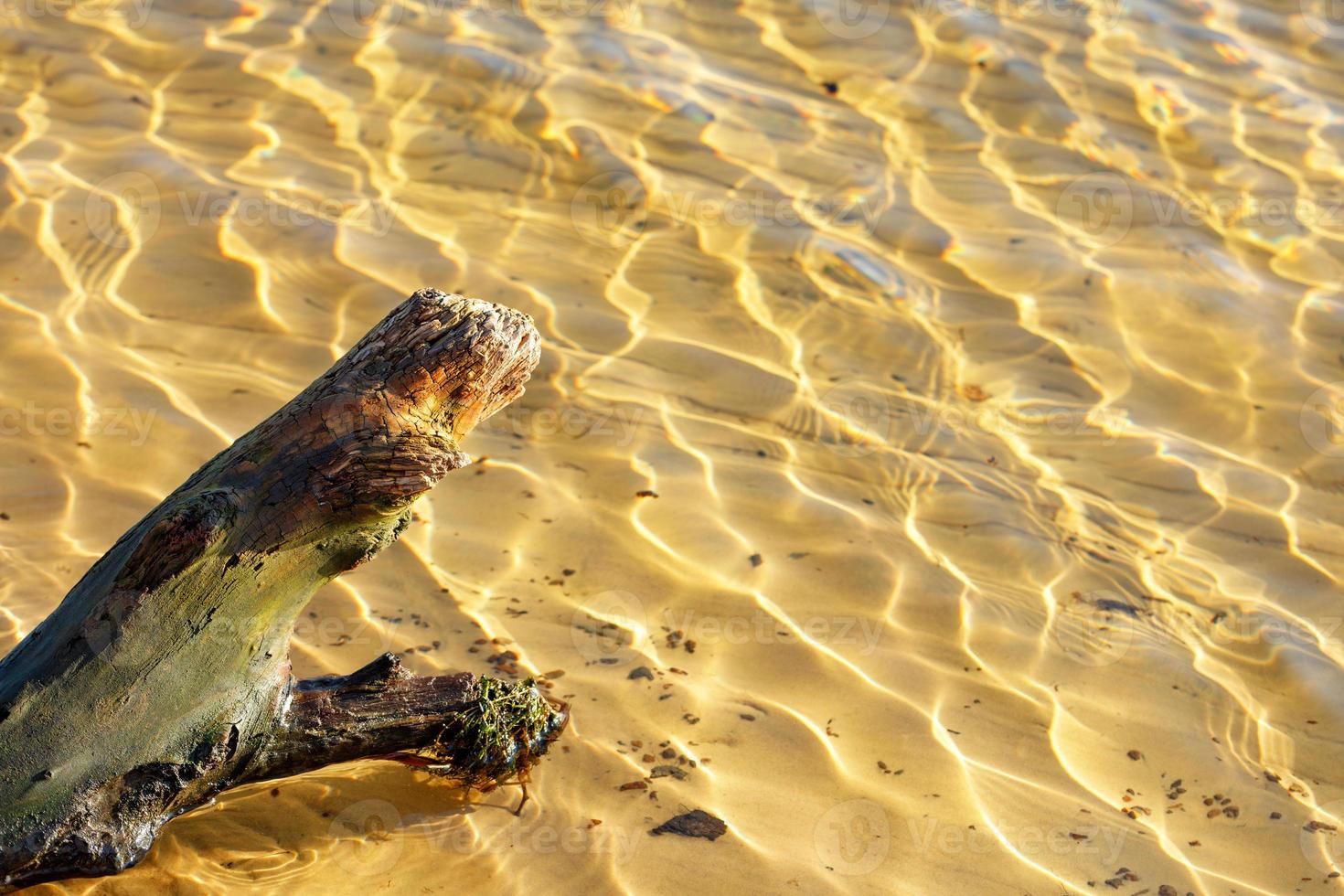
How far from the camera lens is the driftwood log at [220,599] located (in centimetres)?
197

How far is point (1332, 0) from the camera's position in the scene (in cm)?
654

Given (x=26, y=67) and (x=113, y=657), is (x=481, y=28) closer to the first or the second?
(x=26, y=67)

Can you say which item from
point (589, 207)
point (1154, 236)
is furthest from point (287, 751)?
point (1154, 236)

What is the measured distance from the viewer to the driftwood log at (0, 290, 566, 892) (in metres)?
1.97
